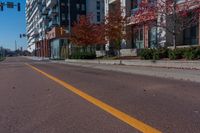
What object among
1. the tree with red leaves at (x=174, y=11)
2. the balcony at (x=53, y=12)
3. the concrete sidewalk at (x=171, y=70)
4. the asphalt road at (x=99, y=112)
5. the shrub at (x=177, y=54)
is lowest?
the asphalt road at (x=99, y=112)

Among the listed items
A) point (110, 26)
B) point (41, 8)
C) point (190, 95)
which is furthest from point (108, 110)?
point (41, 8)

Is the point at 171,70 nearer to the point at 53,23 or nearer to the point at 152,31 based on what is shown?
the point at 152,31

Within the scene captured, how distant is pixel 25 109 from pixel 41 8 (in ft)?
355

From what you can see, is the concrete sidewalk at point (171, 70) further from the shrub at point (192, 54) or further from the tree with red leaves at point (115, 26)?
the tree with red leaves at point (115, 26)

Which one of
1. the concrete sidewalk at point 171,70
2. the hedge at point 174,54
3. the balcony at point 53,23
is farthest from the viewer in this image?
the balcony at point 53,23

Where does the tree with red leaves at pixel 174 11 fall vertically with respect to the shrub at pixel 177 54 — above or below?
above

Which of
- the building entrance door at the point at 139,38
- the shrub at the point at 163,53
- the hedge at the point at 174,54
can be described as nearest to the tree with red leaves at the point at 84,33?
the building entrance door at the point at 139,38

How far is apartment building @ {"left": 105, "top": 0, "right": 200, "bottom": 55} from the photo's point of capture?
29.0m

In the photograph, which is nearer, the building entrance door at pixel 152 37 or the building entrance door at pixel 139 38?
the building entrance door at pixel 152 37

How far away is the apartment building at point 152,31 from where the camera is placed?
95.0 ft

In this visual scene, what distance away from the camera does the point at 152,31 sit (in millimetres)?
36938

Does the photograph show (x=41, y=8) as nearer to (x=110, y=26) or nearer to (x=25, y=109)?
(x=110, y=26)

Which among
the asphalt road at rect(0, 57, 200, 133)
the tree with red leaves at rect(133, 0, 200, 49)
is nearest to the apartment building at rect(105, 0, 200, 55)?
the tree with red leaves at rect(133, 0, 200, 49)

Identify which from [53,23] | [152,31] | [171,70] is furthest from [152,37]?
[53,23]
